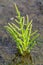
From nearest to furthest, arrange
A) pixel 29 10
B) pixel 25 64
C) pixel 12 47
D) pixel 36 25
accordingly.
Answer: pixel 25 64 → pixel 12 47 → pixel 36 25 → pixel 29 10

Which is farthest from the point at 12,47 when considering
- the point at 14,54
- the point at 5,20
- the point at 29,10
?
the point at 29,10

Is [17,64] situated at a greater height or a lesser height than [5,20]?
lesser

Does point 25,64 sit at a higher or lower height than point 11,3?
lower

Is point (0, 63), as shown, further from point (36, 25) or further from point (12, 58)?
point (36, 25)

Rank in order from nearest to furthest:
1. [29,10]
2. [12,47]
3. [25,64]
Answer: [25,64] → [12,47] → [29,10]

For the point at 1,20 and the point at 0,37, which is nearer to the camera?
the point at 0,37

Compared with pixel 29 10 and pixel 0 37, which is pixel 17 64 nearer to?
pixel 0 37

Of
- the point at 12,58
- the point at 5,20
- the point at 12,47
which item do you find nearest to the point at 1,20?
the point at 5,20

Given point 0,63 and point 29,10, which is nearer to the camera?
point 0,63

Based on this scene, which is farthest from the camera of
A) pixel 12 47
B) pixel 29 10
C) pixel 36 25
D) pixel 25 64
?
pixel 29 10
